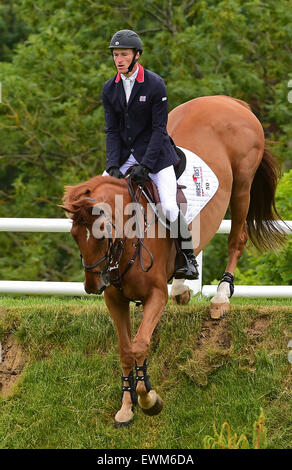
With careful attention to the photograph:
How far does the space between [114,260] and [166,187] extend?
887mm

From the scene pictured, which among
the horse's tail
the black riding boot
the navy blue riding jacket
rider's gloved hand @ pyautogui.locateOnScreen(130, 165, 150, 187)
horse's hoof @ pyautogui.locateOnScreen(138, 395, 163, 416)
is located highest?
the navy blue riding jacket

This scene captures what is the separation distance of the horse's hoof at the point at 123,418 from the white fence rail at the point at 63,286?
233 cm

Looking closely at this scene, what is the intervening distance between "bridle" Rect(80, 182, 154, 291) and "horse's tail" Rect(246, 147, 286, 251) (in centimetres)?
245

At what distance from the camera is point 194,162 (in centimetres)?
751

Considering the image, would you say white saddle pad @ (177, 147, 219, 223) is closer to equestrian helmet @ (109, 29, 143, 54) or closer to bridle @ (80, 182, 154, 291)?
bridle @ (80, 182, 154, 291)

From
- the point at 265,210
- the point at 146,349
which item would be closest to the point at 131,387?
the point at 146,349

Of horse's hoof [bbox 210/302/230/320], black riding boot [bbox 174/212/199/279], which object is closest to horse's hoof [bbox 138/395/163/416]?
black riding boot [bbox 174/212/199/279]

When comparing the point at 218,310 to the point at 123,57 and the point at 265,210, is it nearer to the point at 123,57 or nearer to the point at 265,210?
the point at 265,210

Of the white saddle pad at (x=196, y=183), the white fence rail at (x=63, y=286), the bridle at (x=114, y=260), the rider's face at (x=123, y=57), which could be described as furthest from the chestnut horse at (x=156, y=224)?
the rider's face at (x=123, y=57)

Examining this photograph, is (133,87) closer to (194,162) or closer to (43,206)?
(194,162)

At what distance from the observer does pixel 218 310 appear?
7672 mm

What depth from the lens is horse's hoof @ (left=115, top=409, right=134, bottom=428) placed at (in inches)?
275

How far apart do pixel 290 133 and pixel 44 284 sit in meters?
7.87

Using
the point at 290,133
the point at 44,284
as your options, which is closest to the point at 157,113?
the point at 44,284
